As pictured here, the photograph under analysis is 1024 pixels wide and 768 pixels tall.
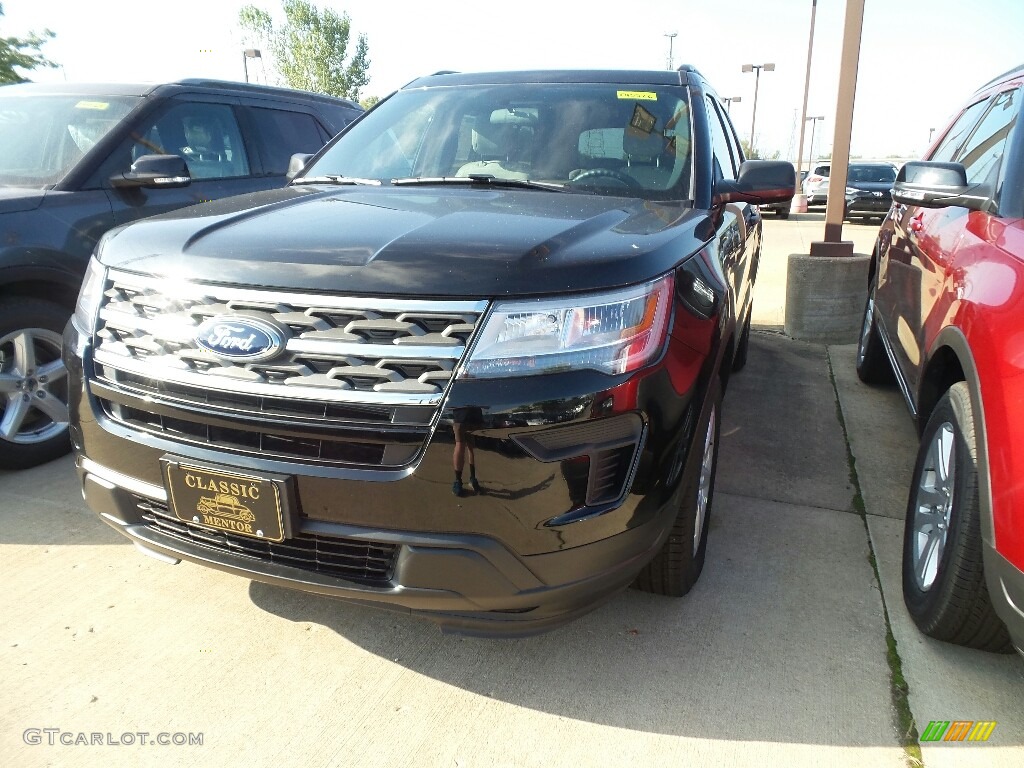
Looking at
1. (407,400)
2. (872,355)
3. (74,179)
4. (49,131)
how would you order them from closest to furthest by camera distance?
(407,400)
(74,179)
(49,131)
(872,355)

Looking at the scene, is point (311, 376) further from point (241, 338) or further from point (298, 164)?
point (298, 164)

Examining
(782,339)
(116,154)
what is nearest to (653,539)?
(116,154)

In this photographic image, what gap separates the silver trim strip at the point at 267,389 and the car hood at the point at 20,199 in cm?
184

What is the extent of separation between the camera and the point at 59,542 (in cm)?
297

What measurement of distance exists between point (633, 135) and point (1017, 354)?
1.70 meters

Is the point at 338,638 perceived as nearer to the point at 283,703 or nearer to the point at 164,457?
the point at 283,703

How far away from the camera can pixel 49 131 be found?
4027 mm

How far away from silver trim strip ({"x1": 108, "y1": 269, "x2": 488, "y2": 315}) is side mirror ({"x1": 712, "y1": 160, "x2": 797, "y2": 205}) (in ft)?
5.20

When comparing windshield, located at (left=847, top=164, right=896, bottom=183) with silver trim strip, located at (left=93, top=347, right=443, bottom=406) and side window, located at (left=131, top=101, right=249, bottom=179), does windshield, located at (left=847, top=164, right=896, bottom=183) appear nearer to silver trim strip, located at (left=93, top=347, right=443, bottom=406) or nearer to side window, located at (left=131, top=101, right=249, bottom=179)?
side window, located at (left=131, top=101, right=249, bottom=179)

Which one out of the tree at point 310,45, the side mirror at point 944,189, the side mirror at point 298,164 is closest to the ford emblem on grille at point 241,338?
the side mirror at point 298,164

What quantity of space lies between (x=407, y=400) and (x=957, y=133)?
393 centimetres

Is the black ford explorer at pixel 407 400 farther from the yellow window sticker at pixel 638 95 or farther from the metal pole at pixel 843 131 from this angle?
the metal pole at pixel 843 131

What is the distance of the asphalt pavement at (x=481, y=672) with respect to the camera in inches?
78.9

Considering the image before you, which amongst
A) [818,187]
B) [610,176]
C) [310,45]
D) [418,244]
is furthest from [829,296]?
[310,45]
